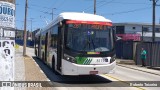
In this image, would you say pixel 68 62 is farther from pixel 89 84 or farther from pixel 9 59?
pixel 9 59

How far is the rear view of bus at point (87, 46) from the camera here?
1393 cm

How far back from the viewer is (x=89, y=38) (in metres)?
14.4

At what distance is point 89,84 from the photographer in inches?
551

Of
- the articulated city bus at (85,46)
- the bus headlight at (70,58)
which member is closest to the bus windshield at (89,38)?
the articulated city bus at (85,46)

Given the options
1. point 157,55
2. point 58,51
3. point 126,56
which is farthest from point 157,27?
point 58,51

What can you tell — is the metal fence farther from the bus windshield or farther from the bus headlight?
the bus headlight

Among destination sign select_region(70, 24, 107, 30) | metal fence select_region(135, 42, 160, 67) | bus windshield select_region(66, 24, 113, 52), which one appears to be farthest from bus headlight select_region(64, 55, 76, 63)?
metal fence select_region(135, 42, 160, 67)

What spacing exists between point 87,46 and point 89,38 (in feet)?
1.29

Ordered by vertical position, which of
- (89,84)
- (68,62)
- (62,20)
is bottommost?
(89,84)

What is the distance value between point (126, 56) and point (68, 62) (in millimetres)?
22554

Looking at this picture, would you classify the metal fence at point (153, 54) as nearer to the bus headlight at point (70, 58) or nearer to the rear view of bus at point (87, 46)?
the rear view of bus at point (87, 46)

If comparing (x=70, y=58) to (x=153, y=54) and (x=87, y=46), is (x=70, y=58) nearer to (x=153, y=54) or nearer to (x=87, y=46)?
(x=87, y=46)

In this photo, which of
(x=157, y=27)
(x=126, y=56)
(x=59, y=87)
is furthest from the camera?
(x=157, y=27)

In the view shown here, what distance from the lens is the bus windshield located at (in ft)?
46.6
